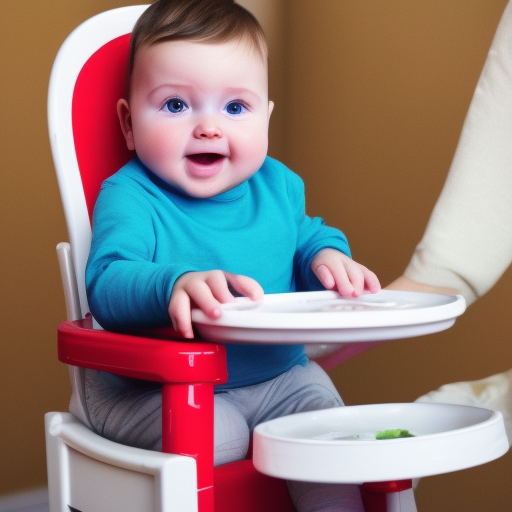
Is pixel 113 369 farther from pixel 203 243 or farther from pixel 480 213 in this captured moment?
pixel 480 213

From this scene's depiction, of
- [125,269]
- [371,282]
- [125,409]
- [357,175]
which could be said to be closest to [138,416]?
[125,409]

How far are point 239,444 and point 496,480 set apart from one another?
0.69 metres

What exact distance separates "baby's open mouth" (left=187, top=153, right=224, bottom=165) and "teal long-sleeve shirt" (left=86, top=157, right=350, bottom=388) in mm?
51

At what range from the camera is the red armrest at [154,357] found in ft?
2.29

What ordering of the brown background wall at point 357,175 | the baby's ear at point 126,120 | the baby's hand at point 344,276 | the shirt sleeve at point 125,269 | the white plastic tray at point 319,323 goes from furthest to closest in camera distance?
the brown background wall at point 357,175, the baby's ear at point 126,120, the baby's hand at point 344,276, the shirt sleeve at point 125,269, the white plastic tray at point 319,323

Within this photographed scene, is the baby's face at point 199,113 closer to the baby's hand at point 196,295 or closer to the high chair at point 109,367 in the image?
the high chair at point 109,367

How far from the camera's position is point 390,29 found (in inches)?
60.2

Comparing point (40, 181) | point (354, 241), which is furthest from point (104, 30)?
point (354, 241)

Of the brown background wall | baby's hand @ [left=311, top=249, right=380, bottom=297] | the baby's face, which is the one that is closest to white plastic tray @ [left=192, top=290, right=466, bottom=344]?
baby's hand @ [left=311, top=249, right=380, bottom=297]

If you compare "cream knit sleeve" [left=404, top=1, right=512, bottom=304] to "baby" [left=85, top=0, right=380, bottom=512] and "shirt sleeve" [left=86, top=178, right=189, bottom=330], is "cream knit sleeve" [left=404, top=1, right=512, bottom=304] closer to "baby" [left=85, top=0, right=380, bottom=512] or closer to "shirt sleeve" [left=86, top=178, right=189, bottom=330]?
"baby" [left=85, top=0, right=380, bottom=512]

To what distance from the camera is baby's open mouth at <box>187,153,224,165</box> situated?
92 cm

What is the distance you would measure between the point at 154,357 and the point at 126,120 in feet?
1.19

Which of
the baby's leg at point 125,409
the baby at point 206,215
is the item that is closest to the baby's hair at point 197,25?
the baby at point 206,215

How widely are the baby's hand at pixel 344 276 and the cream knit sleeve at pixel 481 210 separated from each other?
0.16 m
